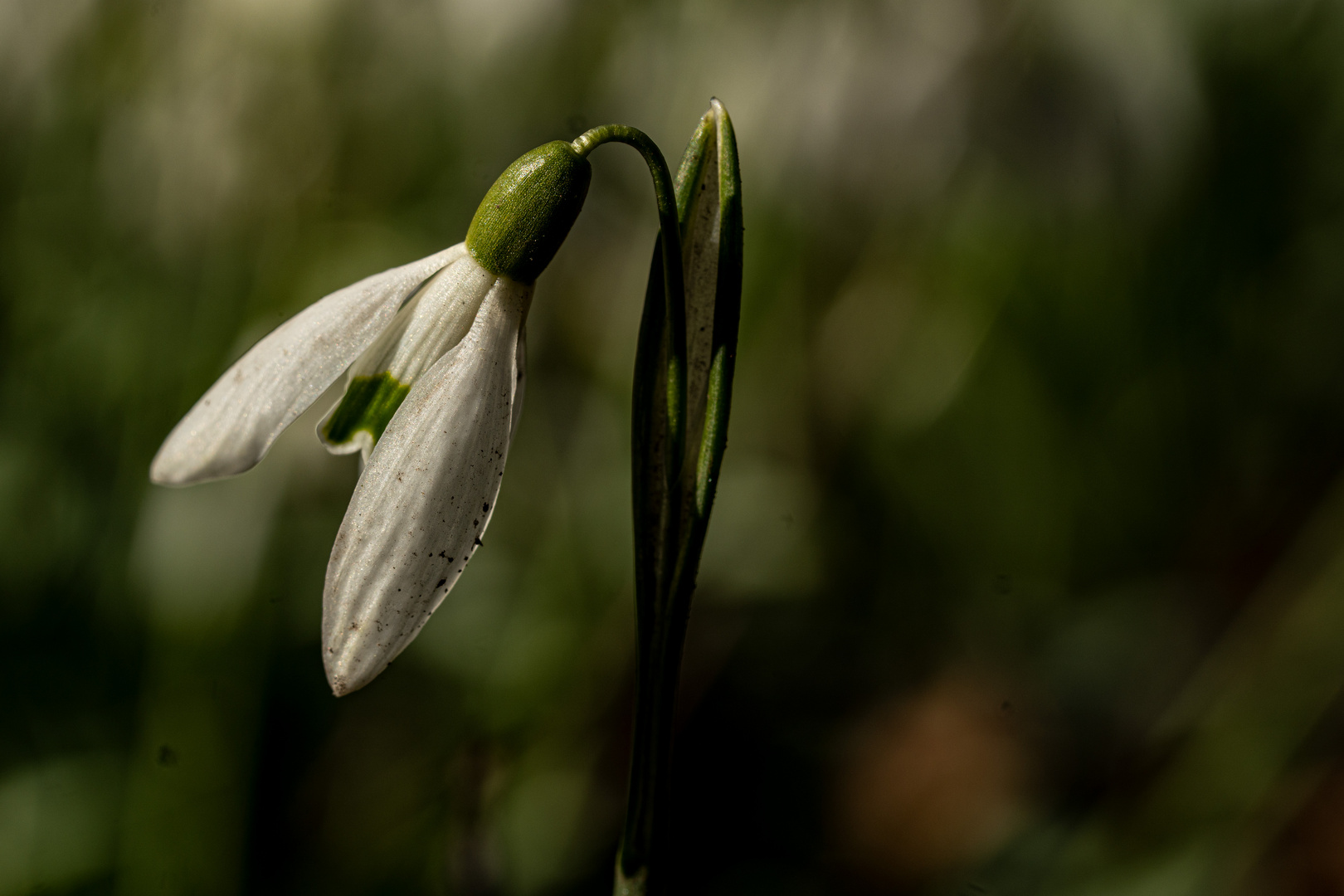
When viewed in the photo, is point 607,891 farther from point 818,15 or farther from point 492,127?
point 818,15

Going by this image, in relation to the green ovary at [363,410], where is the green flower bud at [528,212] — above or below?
above

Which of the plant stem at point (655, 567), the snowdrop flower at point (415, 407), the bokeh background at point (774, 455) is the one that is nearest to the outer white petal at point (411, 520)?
the snowdrop flower at point (415, 407)

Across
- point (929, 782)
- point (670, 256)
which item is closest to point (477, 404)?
point (670, 256)

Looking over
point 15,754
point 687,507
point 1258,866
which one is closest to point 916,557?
point 1258,866

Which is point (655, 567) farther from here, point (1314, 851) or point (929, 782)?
point (1314, 851)

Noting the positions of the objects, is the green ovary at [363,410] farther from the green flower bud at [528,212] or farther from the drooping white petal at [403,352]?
the green flower bud at [528,212]

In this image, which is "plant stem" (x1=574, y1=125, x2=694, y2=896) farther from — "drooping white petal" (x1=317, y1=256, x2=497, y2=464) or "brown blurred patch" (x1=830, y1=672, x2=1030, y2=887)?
"brown blurred patch" (x1=830, y1=672, x2=1030, y2=887)
